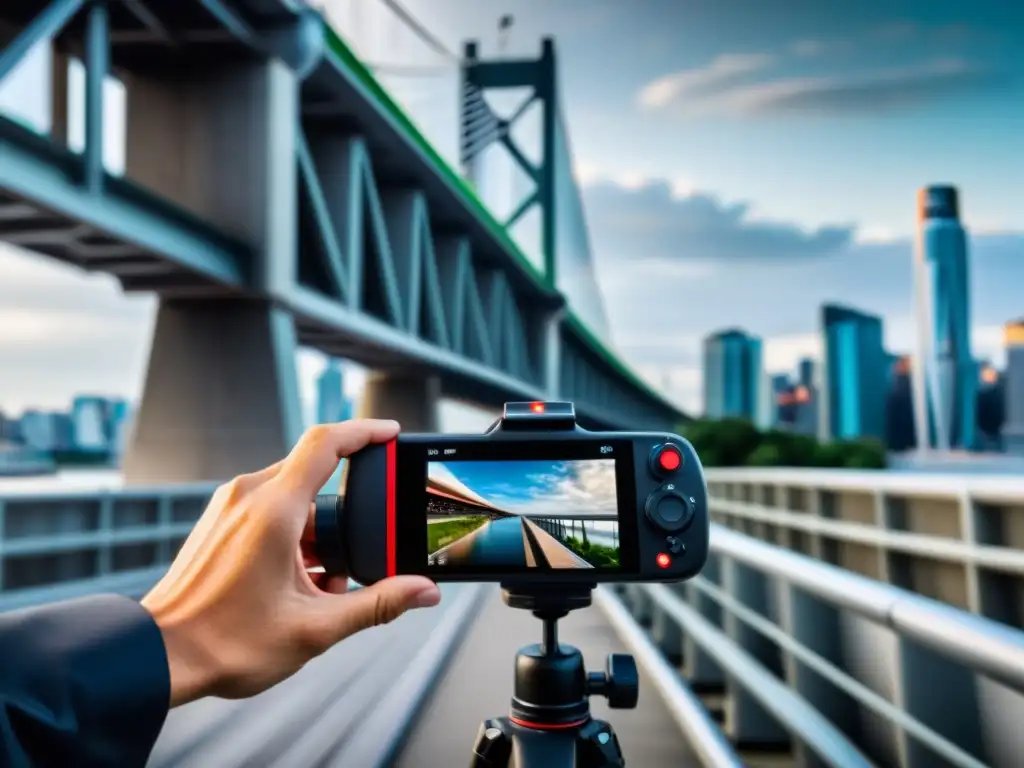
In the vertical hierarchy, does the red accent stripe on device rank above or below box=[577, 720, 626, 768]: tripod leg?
above

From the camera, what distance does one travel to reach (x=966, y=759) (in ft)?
6.27

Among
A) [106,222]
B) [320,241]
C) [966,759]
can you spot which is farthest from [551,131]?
[966,759]

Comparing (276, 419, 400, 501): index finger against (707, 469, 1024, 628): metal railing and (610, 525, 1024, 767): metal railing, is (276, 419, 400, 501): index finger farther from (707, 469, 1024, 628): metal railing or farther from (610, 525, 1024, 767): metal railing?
(707, 469, 1024, 628): metal railing

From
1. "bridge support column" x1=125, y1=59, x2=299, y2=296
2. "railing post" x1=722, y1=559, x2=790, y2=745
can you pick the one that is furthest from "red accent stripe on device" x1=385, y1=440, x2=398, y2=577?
"bridge support column" x1=125, y1=59, x2=299, y2=296

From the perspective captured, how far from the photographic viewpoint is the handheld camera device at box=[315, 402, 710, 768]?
4.83ft

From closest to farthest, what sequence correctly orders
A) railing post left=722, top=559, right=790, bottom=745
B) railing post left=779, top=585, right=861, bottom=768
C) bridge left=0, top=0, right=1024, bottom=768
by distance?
bridge left=0, top=0, right=1024, bottom=768 → railing post left=779, top=585, right=861, bottom=768 → railing post left=722, top=559, right=790, bottom=745

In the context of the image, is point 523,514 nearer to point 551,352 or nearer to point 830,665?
point 830,665

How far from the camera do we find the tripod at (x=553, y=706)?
5.27 ft

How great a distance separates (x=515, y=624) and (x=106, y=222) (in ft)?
18.3

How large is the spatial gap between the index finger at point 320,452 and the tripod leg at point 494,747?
0.59m

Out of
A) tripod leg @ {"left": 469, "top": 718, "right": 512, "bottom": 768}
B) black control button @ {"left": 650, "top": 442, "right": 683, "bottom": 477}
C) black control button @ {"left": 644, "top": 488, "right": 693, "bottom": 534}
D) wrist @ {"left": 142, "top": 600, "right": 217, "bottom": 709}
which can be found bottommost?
tripod leg @ {"left": 469, "top": 718, "right": 512, "bottom": 768}

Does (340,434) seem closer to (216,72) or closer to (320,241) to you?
(216,72)

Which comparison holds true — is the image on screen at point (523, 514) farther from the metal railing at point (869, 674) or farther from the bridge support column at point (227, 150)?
the bridge support column at point (227, 150)

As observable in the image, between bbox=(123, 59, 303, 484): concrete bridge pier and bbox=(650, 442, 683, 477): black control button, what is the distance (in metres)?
11.4
